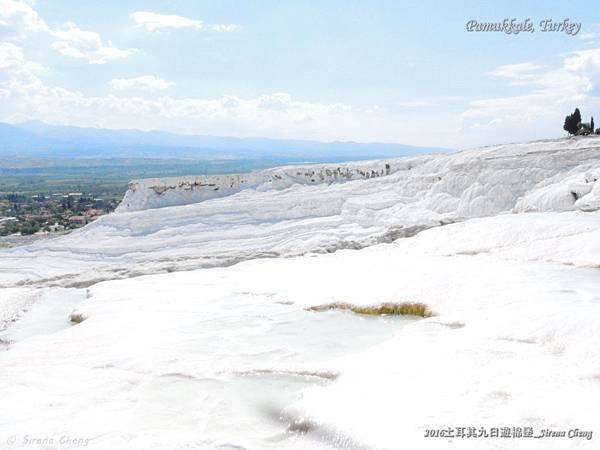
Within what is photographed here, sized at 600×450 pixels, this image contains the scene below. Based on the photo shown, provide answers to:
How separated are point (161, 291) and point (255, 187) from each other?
90.4 ft

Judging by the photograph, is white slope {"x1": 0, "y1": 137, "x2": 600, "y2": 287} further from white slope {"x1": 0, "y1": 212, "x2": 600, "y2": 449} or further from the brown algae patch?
the brown algae patch

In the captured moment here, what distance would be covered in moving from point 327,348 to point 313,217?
23.2 meters

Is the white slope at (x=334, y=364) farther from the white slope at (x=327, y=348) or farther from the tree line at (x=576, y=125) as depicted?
the tree line at (x=576, y=125)

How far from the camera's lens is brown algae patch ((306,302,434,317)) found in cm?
1104

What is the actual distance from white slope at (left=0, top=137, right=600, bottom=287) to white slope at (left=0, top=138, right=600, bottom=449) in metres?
2.49

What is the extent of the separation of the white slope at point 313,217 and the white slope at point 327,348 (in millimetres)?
2490

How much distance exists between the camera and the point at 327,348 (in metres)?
9.74

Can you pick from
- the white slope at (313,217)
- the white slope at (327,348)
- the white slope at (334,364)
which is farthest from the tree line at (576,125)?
the white slope at (334,364)

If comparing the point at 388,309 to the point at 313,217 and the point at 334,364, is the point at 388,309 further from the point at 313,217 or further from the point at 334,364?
the point at 313,217

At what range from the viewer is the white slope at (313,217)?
24.1 meters

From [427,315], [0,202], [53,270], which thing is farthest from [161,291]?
[0,202]

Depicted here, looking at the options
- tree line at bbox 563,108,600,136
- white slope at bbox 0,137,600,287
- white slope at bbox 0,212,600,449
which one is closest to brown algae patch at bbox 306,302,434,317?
white slope at bbox 0,212,600,449

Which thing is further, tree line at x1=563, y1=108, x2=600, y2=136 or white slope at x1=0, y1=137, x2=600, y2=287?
tree line at x1=563, y1=108, x2=600, y2=136

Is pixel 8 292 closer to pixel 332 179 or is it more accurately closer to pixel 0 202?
pixel 332 179
